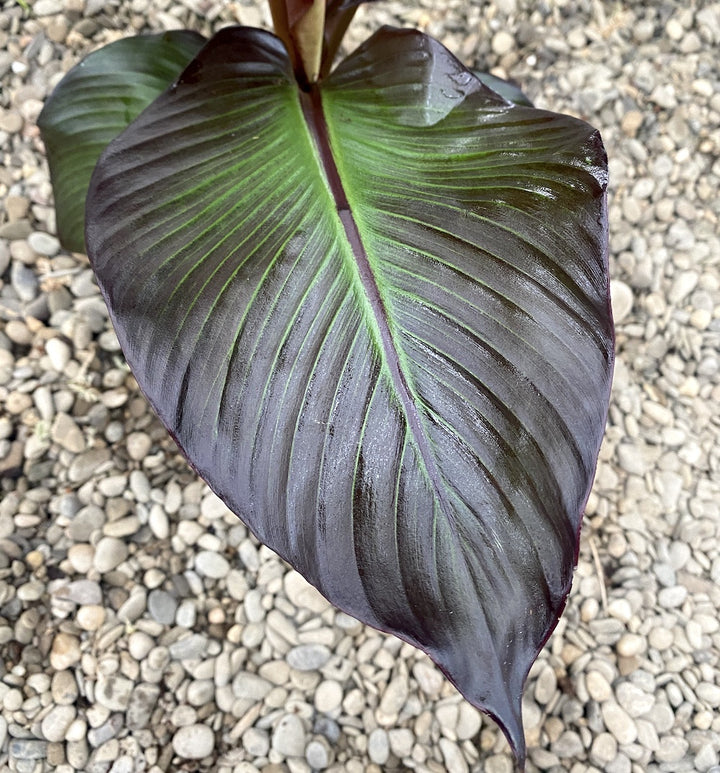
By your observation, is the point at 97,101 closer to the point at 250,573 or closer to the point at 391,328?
the point at 391,328

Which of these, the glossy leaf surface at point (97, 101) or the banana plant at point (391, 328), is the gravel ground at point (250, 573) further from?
the banana plant at point (391, 328)

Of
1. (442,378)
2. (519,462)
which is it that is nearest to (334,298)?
(442,378)

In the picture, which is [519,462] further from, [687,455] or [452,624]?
[687,455]

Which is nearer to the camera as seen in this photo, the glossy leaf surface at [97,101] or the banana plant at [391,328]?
the banana plant at [391,328]

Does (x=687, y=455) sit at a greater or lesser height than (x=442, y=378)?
lesser

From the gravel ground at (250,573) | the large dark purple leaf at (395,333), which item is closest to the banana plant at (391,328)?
the large dark purple leaf at (395,333)
